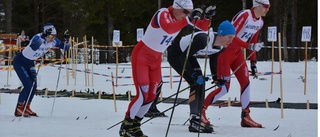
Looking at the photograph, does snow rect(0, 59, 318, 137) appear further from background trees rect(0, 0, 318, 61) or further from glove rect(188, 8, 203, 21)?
background trees rect(0, 0, 318, 61)

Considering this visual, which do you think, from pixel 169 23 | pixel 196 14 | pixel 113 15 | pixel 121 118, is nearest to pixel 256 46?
pixel 196 14

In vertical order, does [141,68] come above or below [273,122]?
above

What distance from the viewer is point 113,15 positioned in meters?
30.2

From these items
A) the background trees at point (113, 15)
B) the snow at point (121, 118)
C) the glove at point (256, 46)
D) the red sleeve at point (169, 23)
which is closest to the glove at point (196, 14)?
the red sleeve at point (169, 23)

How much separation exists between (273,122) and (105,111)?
3076 millimetres

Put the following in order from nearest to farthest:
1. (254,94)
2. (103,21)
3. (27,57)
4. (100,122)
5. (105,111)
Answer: (100,122)
(27,57)
(105,111)
(254,94)
(103,21)

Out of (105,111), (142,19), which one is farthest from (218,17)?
(105,111)

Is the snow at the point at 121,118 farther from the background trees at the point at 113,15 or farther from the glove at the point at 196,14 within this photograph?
the background trees at the point at 113,15

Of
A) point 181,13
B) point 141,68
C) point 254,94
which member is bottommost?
point 254,94

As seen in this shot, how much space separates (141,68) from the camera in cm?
614

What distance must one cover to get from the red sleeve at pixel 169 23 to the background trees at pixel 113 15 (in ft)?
70.3

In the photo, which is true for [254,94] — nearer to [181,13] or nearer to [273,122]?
[273,122]

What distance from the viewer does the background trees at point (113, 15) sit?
2978 centimetres

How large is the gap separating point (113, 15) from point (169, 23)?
2458 cm
